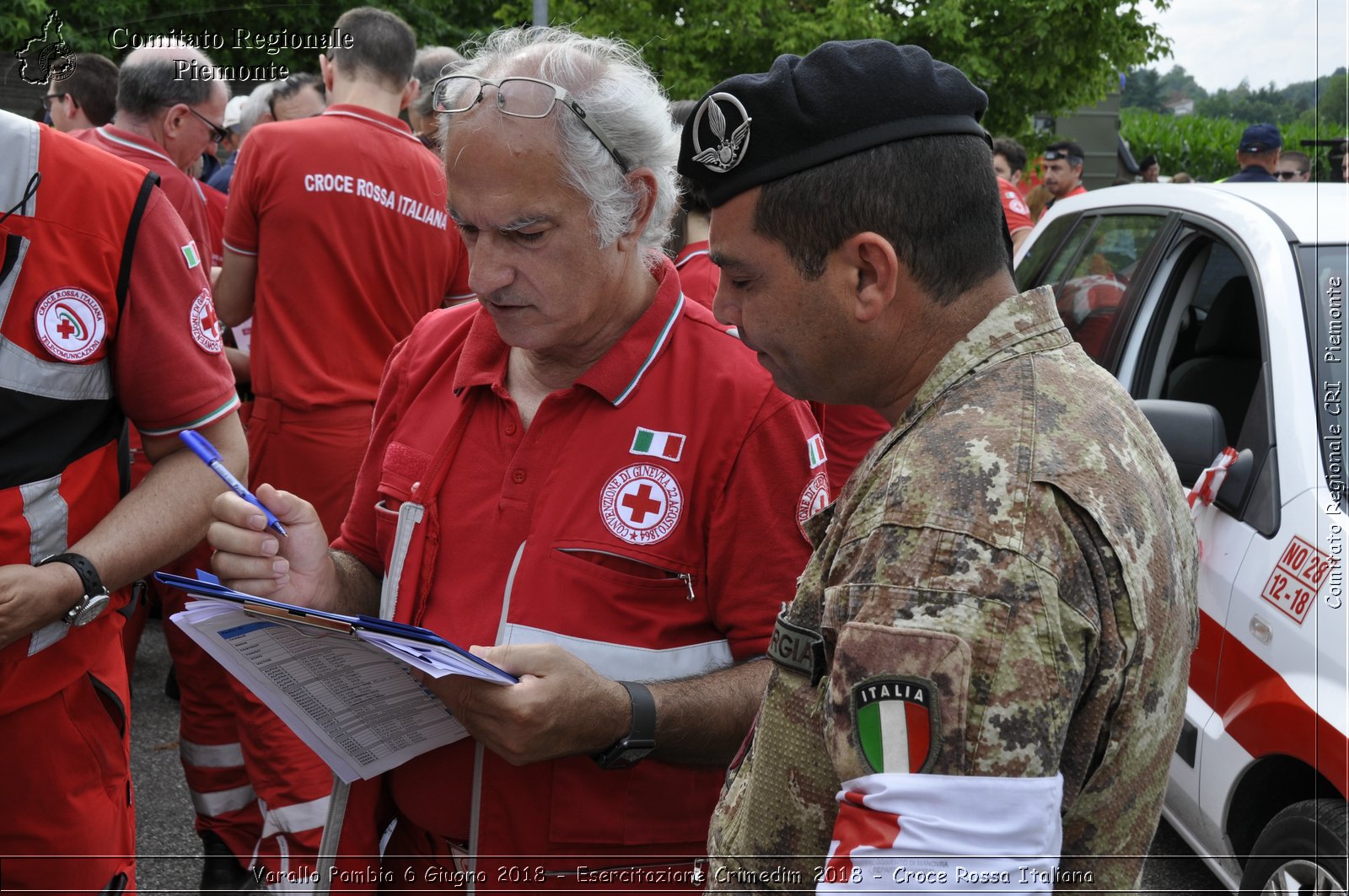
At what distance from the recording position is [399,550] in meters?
1.95

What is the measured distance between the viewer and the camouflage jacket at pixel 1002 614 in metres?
1.02

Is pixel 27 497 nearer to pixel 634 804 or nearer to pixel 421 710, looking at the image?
pixel 421 710

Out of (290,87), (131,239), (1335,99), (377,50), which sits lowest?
(131,239)

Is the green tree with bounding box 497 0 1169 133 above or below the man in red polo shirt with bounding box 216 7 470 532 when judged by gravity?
above

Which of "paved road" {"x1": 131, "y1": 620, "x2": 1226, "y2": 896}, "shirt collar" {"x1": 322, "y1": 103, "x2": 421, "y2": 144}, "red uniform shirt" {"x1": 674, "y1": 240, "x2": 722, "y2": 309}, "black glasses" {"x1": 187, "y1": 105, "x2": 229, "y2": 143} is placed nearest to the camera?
"paved road" {"x1": 131, "y1": 620, "x2": 1226, "y2": 896}

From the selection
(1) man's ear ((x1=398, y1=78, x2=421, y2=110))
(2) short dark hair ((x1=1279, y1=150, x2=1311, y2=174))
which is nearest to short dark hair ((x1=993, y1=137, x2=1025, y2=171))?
(2) short dark hair ((x1=1279, y1=150, x2=1311, y2=174))

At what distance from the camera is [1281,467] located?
2.94m

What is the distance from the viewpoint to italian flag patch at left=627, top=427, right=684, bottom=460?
1856 mm

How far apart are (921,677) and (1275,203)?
10.3ft

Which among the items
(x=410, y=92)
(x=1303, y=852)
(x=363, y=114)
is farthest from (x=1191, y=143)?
(x=1303, y=852)

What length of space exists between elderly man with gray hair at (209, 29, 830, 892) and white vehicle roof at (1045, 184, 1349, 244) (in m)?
2.19

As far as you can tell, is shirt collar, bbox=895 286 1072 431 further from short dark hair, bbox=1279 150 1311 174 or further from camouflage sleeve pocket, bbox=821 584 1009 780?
short dark hair, bbox=1279 150 1311 174

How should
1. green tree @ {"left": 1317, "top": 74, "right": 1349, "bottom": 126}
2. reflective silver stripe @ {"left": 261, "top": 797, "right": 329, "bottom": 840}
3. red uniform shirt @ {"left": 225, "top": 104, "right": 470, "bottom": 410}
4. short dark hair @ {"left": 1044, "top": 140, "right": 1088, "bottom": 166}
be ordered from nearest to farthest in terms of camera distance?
1. green tree @ {"left": 1317, "top": 74, "right": 1349, "bottom": 126}
2. reflective silver stripe @ {"left": 261, "top": 797, "right": 329, "bottom": 840}
3. red uniform shirt @ {"left": 225, "top": 104, "right": 470, "bottom": 410}
4. short dark hair @ {"left": 1044, "top": 140, "right": 1088, "bottom": 166}

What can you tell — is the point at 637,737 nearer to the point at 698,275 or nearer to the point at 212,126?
the point at 698,275
